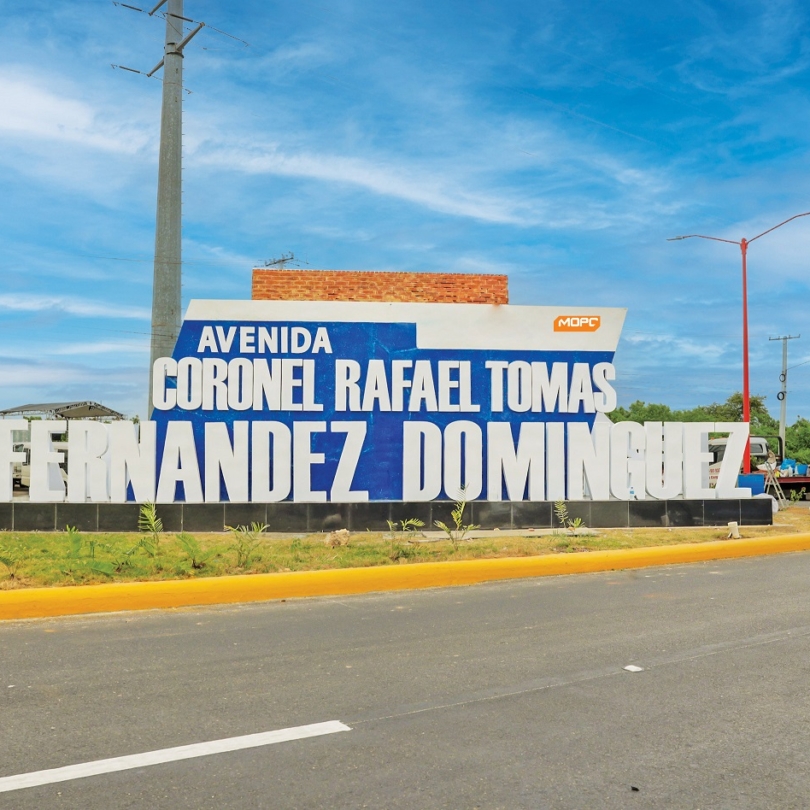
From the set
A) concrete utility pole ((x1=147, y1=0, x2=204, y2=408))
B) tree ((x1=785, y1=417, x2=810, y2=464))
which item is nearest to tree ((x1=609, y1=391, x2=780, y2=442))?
tree ((x1=785, y1=417, x2=810, y2=464))

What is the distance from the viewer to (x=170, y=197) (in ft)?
79.1

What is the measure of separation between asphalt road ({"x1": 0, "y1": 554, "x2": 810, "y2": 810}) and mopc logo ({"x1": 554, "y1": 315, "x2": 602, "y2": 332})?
7.97 metres

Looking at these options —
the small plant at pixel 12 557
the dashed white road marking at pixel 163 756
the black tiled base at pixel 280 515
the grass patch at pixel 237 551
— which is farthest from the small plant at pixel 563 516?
the dashed white road marking at pixel 163 756

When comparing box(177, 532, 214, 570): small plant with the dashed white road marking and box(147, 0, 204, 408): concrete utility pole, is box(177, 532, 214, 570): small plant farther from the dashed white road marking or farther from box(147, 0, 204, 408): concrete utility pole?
box(147, 0, 204, 408): concrete utility pole

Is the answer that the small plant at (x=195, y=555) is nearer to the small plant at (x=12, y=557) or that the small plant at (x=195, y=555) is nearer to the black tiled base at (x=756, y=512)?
the small plant at (x=12, y=557)

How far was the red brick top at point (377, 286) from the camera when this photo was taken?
17859 mm

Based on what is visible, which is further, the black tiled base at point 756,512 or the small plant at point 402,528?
the black tiled base at point 756,512

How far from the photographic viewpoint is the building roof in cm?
3309

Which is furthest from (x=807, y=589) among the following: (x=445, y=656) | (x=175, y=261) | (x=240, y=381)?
(x=175, y=261)

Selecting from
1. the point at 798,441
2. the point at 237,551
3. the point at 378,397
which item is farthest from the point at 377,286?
the point at 798,441

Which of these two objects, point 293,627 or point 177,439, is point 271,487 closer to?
point 177,439

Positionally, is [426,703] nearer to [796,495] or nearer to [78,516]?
[78,516]

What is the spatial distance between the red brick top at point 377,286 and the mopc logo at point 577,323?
2337mm

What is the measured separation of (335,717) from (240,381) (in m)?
11.0
